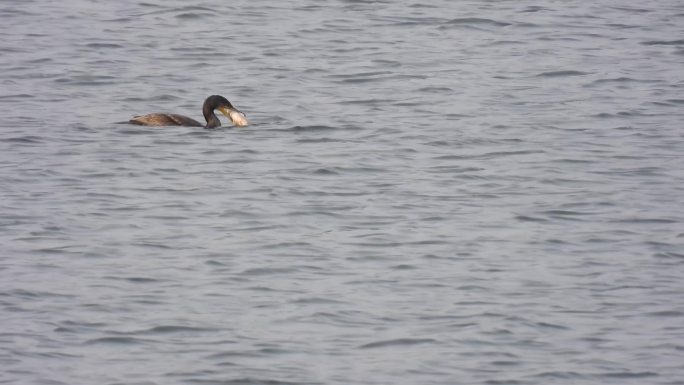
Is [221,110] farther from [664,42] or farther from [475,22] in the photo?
[475,22]

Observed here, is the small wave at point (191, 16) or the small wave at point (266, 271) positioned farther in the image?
the small wave at point (191, 16)

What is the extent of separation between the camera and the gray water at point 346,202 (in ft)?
36.5

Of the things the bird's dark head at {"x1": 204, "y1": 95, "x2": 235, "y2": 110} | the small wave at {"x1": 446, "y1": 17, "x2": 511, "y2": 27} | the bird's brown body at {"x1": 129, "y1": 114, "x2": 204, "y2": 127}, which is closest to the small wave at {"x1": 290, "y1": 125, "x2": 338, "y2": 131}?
the bird's dark head at {"x1": 204, "y1": 95, "x2": 235, "y2": 110}

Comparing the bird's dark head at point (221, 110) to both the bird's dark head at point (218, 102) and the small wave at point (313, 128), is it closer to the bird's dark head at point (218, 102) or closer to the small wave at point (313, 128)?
the bird's dark head at point (218, 102)

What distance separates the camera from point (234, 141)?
18969mm

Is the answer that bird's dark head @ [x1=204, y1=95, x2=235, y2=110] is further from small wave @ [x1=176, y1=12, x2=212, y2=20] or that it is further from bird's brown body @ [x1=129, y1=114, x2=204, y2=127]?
small wave @ [x1=176, y1=12, x2=212, y2=20]

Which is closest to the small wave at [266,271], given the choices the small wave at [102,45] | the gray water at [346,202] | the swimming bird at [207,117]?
the gray water at [346,202]

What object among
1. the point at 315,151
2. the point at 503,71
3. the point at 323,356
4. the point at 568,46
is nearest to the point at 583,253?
the point at 323,356

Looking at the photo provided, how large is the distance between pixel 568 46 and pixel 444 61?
2.08 meters

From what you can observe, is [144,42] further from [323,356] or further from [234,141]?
[323,356]

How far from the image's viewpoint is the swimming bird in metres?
19.2

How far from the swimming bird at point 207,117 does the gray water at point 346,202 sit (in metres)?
0.13

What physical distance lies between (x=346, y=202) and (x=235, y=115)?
3896 millimetres

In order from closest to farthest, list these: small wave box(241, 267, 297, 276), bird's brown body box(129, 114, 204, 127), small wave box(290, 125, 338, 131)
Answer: small wave box(241, 267, 297, 276)
bird's brown body box(129, 114, 204, 127)
small wave box(290, 125, 338, 131)
